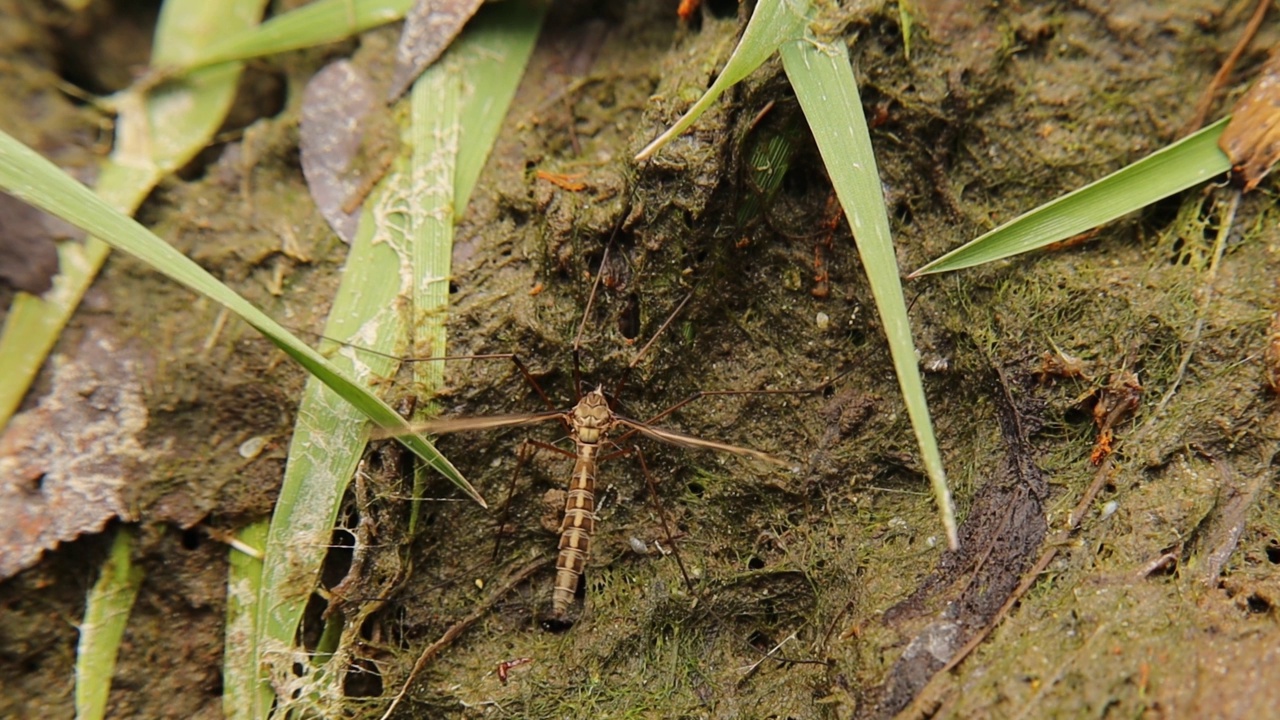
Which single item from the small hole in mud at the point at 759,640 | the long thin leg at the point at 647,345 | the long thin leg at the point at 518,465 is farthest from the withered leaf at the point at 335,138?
the small hole in mud at the point at 759,640

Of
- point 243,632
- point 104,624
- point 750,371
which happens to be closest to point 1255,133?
point 750,371

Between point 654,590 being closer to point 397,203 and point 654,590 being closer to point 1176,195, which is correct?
point 397,203

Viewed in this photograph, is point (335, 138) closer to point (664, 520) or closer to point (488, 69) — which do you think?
point (488, 69)

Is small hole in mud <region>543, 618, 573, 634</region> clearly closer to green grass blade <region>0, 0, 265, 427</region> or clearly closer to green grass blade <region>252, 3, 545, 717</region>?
green grass blade <region>252, 3, 545, 717</region>

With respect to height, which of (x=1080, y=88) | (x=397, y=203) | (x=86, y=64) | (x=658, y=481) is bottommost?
(x=658, y=481)

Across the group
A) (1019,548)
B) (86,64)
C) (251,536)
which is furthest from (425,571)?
(86,64)

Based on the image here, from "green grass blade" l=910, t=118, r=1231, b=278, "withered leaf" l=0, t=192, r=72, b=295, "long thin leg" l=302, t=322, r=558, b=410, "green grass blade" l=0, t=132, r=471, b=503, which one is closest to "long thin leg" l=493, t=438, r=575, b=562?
"long thin leg" l=302, t=322, r=558, b=410
